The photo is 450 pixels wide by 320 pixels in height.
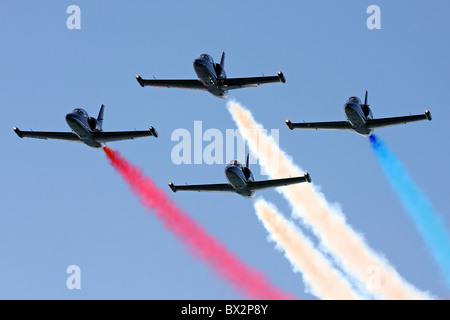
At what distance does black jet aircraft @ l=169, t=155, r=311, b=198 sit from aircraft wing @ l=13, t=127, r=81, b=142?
63.6 feet

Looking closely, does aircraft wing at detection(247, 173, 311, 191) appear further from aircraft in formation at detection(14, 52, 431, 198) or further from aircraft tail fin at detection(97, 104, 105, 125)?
aircraft tail fin at detection(97, 104, 105, 125)

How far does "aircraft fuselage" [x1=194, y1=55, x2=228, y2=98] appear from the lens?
13125 centimetres

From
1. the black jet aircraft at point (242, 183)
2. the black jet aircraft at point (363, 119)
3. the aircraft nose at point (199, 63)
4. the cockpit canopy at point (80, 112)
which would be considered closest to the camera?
the black jet aircraft at point (242, 183)

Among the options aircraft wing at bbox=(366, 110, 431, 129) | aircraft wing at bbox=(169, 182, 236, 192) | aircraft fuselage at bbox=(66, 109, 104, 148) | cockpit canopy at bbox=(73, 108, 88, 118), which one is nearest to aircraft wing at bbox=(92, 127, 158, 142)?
aircraft fuselage at bbox=(66, 109, 104, 148)

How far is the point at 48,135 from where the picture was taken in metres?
139

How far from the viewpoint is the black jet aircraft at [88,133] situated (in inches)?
5100

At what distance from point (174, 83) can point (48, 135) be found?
65.0ft

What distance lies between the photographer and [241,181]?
426 ft

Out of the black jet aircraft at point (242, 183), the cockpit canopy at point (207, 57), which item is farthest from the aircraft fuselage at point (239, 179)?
the cockpit canopy at point (207, 57)

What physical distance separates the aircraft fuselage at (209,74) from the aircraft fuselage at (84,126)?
16034 mm

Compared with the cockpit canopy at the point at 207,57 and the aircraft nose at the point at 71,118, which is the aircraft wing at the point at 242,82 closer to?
the cockpit canopy at the point at 207,57
